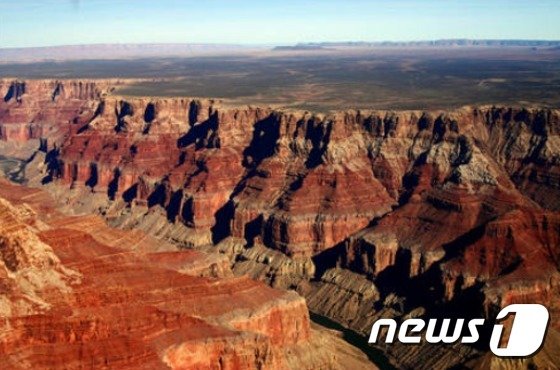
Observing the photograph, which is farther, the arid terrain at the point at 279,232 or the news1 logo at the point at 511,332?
the news1 logo at the point at 511,332

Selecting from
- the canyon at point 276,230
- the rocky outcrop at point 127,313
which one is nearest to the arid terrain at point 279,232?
the rocky outcrop at point 127,313

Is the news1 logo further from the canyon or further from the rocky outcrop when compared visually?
the rocky outcrop

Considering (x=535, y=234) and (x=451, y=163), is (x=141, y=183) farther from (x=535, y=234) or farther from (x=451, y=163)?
(x=535, y=234)

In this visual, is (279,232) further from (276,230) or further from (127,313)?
(127,313)

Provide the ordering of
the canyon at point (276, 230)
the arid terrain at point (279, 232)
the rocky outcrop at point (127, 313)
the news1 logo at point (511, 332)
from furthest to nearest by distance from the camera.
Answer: the news1 logo at point (511, 332) → the canyon at point (276, 230) → the arid terrain at point (279, 232) → the rocky outcrop at point (127, 313)

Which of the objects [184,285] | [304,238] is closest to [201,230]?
[304,238]

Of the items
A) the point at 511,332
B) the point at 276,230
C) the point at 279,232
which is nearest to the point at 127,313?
the point at 511,332

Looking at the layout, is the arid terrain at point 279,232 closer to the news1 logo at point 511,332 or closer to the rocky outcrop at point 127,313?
the rocky outcrop at point 127,313
